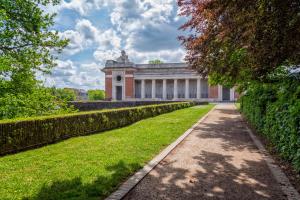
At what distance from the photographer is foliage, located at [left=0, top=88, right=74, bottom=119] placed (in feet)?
31.8

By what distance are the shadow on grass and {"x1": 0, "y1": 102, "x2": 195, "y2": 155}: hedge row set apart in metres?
3.66

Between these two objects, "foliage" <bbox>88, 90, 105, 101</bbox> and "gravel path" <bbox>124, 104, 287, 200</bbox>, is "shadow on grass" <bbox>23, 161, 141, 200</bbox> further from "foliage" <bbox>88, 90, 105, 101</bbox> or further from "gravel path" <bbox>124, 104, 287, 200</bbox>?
"foliage" <bbox>88, 90, 105, 101</bbox>

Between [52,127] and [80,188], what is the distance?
533 centimetres

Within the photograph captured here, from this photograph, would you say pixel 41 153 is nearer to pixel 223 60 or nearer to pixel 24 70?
pixel 24 70

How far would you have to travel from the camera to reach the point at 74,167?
6.04 meters

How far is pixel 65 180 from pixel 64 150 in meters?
3.08

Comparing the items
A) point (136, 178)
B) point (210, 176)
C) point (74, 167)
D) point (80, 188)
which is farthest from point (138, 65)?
point (80, 188)

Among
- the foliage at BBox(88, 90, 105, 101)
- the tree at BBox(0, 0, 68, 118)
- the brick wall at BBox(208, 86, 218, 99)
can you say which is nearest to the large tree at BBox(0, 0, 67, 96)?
the tree at BBox(0, 0, 68, 118)

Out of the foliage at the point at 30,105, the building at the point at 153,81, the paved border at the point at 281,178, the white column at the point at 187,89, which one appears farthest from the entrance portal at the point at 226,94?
the paved border at the point at 281,178

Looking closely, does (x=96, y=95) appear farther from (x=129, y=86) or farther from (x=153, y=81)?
(x=153, y=81)

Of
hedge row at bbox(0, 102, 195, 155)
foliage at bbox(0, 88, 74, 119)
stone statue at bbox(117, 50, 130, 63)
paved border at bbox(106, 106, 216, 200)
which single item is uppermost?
stone statue at bbox(117, 50, 130, 63)

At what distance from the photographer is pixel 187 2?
10320mm

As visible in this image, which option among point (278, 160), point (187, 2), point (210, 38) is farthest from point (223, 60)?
point (278, 160)

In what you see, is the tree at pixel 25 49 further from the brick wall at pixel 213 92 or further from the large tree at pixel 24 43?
Answer: the brick wall at pixel 213 92
